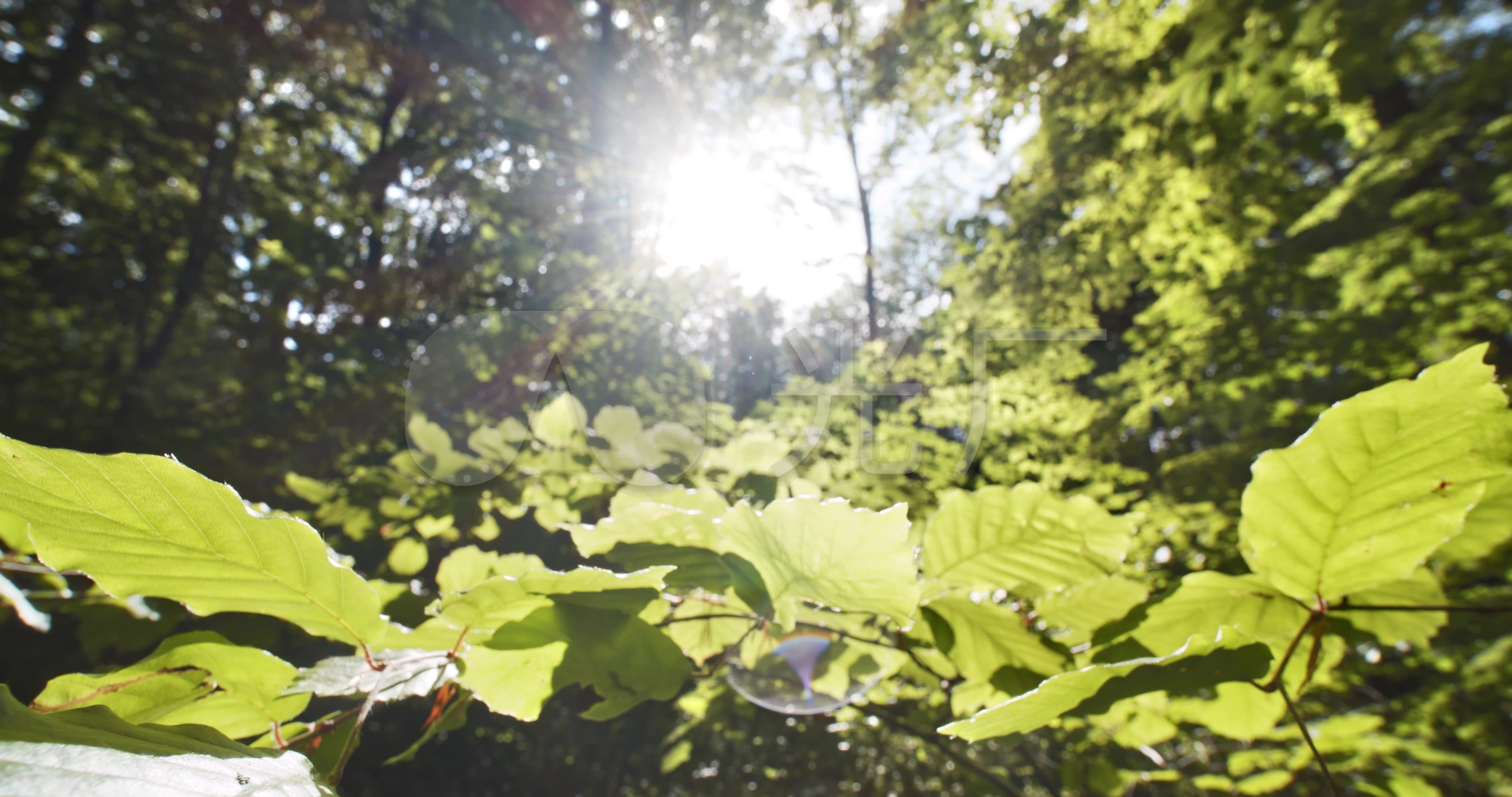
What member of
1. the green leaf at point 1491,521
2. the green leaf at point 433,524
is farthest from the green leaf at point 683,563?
the green leaf at point 433,524

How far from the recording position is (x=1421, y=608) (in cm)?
39

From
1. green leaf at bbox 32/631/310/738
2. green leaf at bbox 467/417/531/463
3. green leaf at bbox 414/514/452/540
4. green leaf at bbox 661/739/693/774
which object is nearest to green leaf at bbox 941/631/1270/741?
green leaf at bbox 32/631/310/738

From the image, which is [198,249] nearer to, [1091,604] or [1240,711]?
[1091,604]

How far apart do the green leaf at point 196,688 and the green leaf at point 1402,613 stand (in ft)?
3.01

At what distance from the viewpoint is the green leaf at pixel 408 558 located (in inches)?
50.1

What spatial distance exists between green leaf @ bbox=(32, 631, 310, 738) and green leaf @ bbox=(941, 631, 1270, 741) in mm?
534

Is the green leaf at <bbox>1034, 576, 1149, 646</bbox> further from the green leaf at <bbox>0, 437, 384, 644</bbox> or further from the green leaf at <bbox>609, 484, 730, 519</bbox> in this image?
the green leaf at <bbox>0, 437, 384, 644</bbox>

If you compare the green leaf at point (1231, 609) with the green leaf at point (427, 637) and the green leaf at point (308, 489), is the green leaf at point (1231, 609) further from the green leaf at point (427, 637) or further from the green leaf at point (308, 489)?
the green leaf at point (308, 489)

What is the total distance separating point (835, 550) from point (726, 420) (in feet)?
7.22

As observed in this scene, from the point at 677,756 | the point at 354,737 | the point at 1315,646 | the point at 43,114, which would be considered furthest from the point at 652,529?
the point at 43,114

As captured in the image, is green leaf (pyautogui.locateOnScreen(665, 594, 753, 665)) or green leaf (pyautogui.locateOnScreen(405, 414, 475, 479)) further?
green leaf (pyautogui.locateOnScreen(405, 414, 475, 479))

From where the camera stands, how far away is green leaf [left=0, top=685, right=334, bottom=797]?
0.73 ft

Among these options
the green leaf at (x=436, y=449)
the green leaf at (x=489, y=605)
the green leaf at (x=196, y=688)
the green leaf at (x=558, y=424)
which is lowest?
the green leaf at (x=196, y=688)

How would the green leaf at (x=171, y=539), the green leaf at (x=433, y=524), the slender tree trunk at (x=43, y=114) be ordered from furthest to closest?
the slender tree trunk at (x=43, y=114)
the green leaf at (x=433, y=524)
the green leaf at (x=171, y=539)
